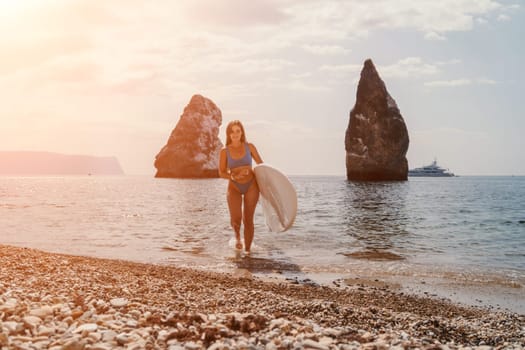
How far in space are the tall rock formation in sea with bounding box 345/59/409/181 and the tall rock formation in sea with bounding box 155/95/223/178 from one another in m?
57.0

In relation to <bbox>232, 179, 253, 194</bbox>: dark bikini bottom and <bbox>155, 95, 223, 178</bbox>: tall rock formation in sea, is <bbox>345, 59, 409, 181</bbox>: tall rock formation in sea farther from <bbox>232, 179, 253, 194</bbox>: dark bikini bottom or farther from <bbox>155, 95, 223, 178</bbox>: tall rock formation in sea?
<bbox>232, 179, 253, 194</bbox>: dark bikini bottom

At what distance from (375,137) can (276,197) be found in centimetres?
8456

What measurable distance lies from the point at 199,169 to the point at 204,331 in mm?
137118

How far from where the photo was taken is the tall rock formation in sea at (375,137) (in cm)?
9250

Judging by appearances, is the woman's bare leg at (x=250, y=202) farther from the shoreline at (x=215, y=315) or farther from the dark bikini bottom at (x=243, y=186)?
the shoreline at (x=215, y=315)

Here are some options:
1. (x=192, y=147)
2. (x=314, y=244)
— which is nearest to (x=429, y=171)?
(x=192, y=147)

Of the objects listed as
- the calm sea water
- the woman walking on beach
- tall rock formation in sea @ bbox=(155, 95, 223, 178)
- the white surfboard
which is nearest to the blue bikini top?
the woman walking on beach

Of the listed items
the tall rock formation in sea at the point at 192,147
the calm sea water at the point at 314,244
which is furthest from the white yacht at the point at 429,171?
the calm sea water at the point at 314,244

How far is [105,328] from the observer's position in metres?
4.46

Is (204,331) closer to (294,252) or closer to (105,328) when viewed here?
(105,328)

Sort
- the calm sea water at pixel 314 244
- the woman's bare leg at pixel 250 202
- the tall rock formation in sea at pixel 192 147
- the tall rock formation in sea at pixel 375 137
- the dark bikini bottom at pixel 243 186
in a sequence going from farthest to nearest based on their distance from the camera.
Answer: the tall rock formation in sea at pixel 192 147 < the tall rock formation in sea at pixel 375 137 < the woman's bare leg at pixel 250 202 < the dark bikini bottom at pixel 243 186 < the calm sea water at pixel 314 244

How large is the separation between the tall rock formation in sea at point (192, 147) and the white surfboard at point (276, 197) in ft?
425

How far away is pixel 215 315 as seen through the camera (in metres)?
5.06

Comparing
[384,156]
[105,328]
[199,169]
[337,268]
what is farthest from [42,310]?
[199,169]
